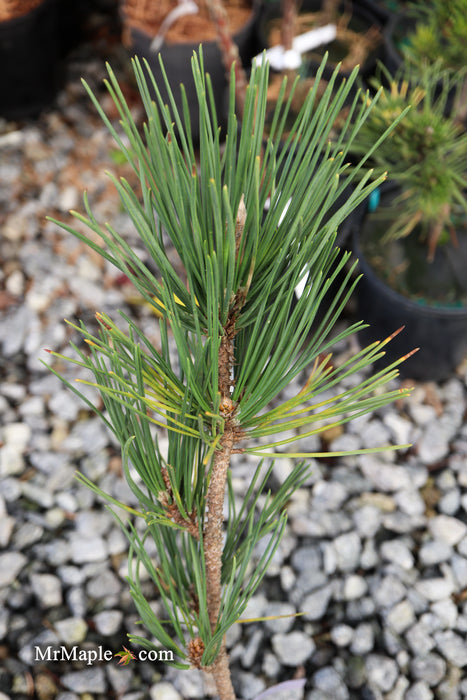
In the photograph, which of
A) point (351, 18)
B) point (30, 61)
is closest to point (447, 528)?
point (351, 18)

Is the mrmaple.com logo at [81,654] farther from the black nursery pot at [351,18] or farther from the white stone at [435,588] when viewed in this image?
the black nursery pot at [351,18]

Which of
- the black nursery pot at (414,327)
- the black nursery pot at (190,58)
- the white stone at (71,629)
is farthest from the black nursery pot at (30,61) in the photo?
the white stone at (71,629)

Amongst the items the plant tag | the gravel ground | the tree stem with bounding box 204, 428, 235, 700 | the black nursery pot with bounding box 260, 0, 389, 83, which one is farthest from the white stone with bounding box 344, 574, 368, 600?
the black nursery pot with bounding box 260, 0, 389, 83

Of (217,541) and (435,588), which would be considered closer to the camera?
(217,541)

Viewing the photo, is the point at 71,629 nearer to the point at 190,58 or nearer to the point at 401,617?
the point at 401,617

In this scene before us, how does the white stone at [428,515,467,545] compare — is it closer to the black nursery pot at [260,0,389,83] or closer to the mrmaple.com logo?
the mrmaple.com logo
